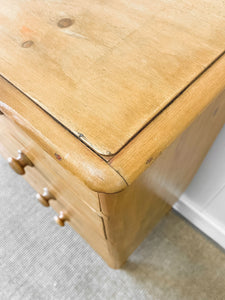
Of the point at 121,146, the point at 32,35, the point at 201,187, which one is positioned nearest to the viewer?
the point at 121,146

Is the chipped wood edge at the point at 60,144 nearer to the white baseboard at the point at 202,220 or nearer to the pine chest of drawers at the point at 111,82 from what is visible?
the pine chest of drawers at the point at 111,82

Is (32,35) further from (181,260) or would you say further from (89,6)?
(181,260)

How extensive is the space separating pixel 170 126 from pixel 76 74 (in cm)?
13

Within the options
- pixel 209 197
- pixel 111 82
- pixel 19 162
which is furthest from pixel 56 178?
pixel 209 197

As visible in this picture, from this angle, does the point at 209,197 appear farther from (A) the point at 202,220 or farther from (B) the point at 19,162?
(B) the point at 19,162

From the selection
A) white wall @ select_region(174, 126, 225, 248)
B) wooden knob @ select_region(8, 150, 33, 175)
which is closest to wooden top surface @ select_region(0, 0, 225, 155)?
wooden knob @ select_region(8, 150, 33, 175)

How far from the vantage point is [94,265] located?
86 cm

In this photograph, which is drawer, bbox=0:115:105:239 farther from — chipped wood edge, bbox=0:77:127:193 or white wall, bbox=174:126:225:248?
white wall, bbox=174:126:225:248

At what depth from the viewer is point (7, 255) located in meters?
0.88

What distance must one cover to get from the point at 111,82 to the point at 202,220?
752 millimetres

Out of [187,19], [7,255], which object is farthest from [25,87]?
[7,255]

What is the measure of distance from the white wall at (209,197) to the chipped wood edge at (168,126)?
321mm

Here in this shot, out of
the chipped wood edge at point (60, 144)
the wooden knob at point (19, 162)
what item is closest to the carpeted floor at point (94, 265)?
the wooden knob at point (19, 162)

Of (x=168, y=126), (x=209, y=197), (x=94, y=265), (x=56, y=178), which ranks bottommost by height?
(x=94, y=265)
